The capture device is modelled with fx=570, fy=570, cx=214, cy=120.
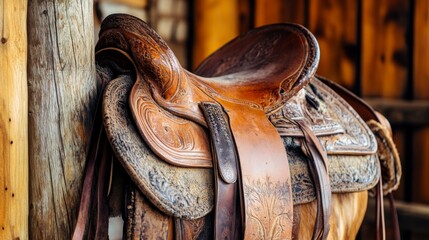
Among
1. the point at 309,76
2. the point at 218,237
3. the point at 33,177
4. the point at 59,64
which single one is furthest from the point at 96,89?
the point at 309,76

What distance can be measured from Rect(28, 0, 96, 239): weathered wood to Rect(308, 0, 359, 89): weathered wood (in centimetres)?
238

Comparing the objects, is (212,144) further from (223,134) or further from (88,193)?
(88,193)

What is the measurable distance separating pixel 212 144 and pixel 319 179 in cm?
31

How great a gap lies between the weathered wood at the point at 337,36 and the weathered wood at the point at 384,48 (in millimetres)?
73

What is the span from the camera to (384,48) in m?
3.13

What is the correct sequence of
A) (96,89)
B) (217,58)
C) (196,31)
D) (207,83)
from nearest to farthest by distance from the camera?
(96,89) < (207,83) < (217,58) < (196,31)

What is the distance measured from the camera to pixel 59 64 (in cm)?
111

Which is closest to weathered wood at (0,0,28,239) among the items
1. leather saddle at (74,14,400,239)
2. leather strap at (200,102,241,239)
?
leather saddle at (74,14,400,239)

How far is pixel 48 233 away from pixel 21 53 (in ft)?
1.16

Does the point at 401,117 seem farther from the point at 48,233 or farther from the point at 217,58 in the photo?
the point at 48,233

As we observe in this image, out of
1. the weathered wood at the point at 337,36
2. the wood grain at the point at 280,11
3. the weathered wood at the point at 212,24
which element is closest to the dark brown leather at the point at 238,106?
the weathered wood at the point at 337,36

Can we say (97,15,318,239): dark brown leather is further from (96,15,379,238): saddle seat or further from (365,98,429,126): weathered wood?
(365,98,429,126): weathered wood

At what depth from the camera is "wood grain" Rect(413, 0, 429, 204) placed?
2969 mm

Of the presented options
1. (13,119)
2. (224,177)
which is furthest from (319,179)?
(13,119)
